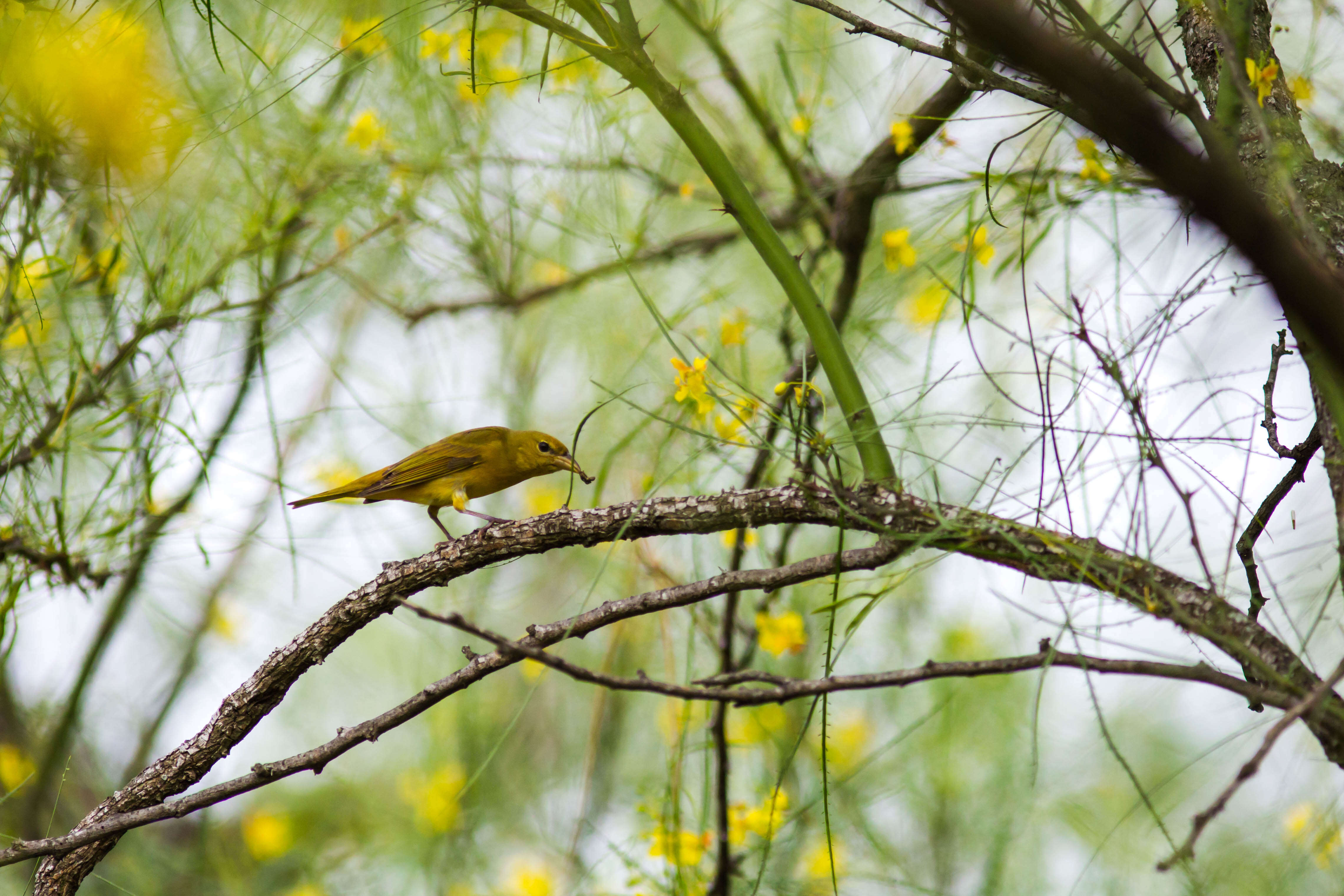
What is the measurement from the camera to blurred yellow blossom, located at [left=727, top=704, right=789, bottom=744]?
372cm

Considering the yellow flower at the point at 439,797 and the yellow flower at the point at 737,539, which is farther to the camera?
the yellow flower at the point at 439,797

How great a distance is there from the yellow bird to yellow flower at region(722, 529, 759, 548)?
75 centimetres

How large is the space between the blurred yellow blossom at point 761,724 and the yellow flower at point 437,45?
243cm

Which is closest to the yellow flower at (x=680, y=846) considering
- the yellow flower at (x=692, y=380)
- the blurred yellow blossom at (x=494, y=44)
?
the yellow flower at (x=692, y=380)

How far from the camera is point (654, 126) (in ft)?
15.2

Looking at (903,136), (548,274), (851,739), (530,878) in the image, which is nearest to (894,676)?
(903,136)

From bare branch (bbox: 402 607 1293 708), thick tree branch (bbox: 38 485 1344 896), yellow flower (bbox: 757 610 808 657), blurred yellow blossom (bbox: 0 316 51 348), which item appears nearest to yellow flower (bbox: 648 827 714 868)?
yellow flower (bbox: 757 610 808 657)

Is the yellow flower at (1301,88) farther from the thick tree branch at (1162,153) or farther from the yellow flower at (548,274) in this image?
the yellow flower at (548,274)

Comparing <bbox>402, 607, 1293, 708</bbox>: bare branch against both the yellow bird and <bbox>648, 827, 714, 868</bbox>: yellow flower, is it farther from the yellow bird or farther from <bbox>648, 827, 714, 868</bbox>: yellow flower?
the yellow bird

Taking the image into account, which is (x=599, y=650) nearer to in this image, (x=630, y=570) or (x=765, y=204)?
(x=630, y=570)

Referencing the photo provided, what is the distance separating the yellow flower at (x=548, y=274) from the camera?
16.1 ft

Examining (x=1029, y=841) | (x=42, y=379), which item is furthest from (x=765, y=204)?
(x=1029, y=841)

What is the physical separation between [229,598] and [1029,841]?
14.9ft

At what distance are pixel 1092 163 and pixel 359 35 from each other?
205 cm
